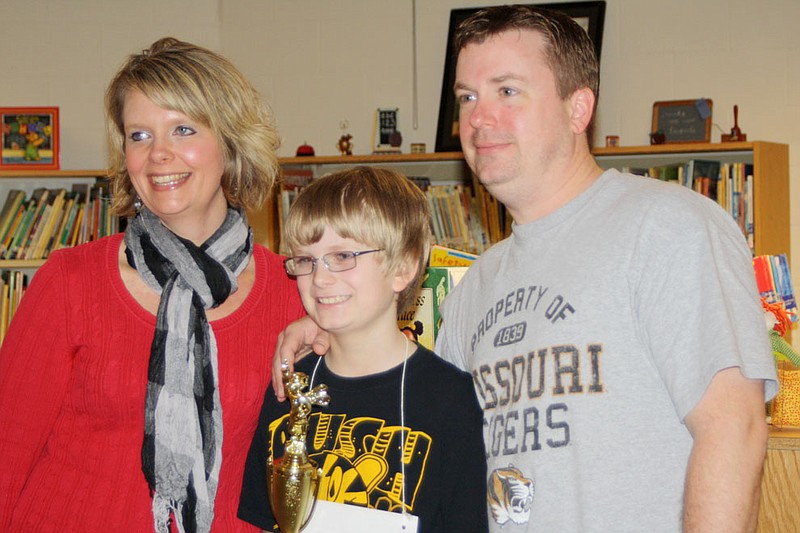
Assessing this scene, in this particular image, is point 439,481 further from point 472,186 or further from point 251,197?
point 472,186

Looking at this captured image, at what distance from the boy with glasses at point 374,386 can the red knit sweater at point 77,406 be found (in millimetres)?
216

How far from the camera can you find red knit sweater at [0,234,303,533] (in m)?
1.63

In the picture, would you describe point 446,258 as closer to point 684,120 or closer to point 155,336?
point 155,336

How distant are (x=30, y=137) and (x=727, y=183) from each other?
3.43 metres

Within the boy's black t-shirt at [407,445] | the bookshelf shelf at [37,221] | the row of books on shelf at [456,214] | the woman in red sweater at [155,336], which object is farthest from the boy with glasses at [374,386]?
the bookshelf shelf at [37,221]

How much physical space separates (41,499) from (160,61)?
877 mm

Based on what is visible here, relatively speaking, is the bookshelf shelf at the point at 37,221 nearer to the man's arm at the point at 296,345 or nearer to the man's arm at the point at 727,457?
the man's arm at the point at 296,345

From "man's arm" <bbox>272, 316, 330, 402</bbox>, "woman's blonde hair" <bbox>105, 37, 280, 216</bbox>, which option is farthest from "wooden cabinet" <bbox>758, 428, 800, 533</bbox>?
"woman's blonde hair" <bbox>105, 37, 280, 216</bbox>

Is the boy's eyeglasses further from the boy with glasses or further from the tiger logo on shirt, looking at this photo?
the tiger logo on shirt

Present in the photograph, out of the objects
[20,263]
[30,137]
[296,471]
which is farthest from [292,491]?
[30,137]

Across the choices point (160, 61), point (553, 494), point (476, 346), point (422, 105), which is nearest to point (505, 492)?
point (553, 494)

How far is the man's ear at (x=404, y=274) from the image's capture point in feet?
5.44

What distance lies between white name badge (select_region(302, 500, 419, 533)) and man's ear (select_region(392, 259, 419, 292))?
0.41 meters

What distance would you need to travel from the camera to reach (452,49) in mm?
4492
